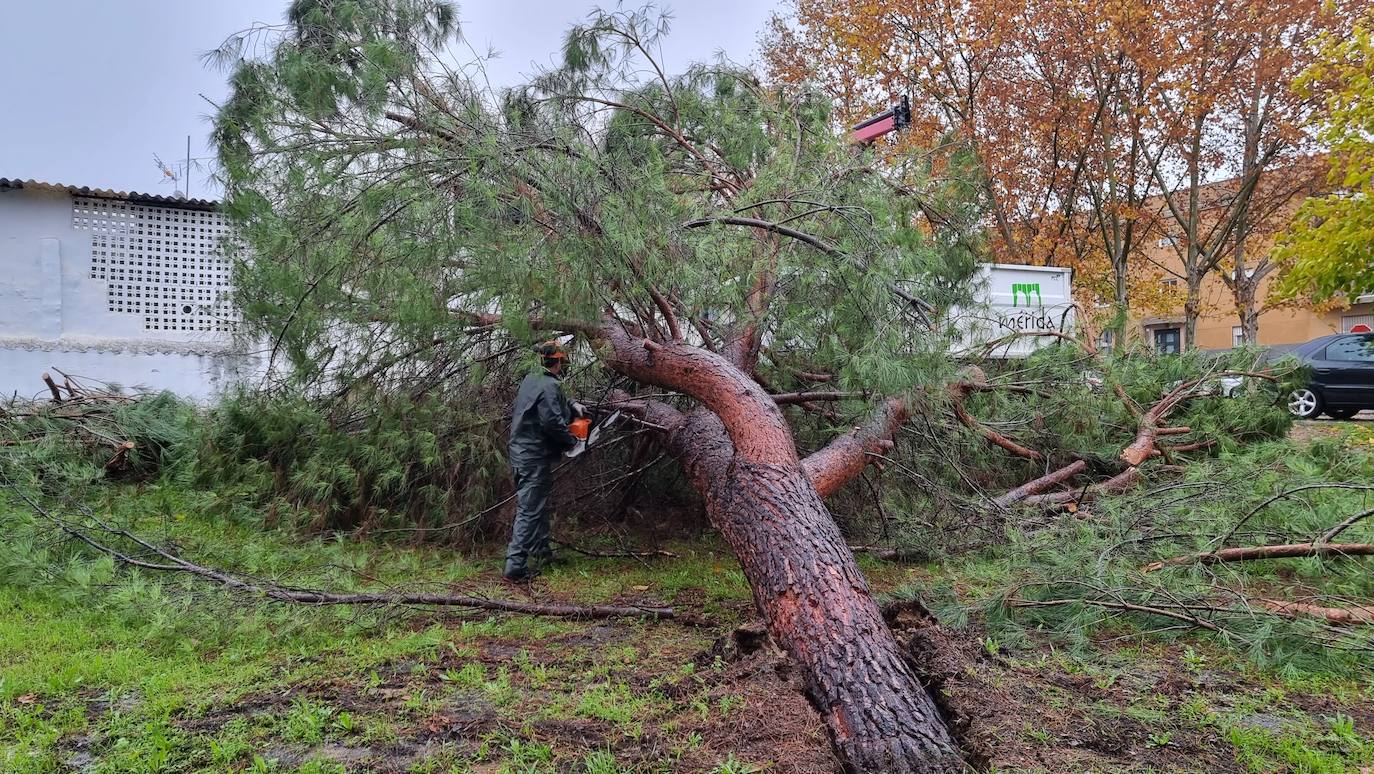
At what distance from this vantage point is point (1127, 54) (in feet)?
41.5

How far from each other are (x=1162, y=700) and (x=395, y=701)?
2644mm

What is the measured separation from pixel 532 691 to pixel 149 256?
9.68 metres

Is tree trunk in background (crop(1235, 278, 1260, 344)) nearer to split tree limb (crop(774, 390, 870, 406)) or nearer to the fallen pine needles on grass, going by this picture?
split tree limb (crop(774, 390, 870, 406))

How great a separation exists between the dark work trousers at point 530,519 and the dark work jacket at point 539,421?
6 centimetres

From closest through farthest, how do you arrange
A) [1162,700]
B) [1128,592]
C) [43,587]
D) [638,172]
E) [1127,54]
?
[1162,700]
[1128,592]
[43,587]
[638,172]
[1127,54]

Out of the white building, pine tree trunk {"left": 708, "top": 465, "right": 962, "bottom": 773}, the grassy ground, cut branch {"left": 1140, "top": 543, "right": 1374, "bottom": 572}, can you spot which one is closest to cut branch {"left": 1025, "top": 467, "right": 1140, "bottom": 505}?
the grassy ground

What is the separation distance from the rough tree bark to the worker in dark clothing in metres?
0.45

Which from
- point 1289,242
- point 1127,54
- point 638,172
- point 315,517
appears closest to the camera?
point 638,172

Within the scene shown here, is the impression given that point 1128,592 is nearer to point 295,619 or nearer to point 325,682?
point 325,682

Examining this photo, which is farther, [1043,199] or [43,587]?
[1043,199]

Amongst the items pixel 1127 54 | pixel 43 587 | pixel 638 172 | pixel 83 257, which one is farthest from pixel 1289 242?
pixel 83 257

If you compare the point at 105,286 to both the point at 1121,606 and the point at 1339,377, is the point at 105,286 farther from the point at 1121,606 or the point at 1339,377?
the point at 1339,377

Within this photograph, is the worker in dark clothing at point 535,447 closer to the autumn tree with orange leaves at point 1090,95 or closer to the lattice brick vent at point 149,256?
the lattice brick vent at point 149,256

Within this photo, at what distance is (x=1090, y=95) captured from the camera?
1384 centimetres
